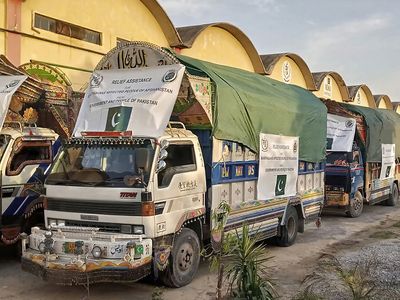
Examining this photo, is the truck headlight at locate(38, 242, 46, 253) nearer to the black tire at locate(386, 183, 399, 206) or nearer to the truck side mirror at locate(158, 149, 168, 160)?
the truck side mirror at locate(158, 149, 168, 160)

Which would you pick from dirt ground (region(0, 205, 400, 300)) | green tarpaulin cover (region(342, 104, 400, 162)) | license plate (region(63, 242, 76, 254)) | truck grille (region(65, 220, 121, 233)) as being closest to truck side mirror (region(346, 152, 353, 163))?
green tarpaulin cover (region(342, 104, 400, 162))

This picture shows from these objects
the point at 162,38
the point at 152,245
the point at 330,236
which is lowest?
the point at 330,236

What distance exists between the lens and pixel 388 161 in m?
17.2

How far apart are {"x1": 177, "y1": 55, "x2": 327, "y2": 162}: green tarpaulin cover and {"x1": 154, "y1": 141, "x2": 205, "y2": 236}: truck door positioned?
647 millimetres

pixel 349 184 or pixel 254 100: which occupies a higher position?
pixel 254 100

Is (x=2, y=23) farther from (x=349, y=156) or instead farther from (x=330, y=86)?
(x=330, y=86)

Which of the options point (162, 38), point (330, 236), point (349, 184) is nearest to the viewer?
point (330, 236)

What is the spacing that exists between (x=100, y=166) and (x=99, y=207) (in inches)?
24.1

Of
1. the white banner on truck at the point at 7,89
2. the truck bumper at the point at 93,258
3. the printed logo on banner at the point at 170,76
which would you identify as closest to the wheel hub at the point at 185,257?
the truck bumper at the point at 93,258

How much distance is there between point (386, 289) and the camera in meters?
6.65

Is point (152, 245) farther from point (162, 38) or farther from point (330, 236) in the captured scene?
point (162, 38)

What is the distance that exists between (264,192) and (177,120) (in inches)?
91.9

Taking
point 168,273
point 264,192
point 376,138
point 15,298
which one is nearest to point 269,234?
point 264,192

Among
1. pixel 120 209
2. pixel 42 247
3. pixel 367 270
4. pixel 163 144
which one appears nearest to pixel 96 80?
pixel 163 144
